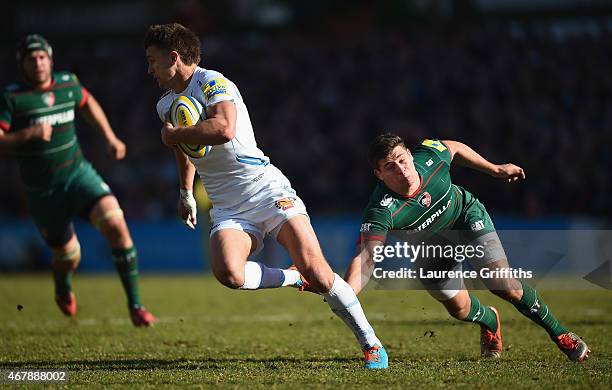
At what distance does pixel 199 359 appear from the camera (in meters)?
7.25

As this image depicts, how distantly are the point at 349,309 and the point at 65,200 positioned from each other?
4179 millimetres

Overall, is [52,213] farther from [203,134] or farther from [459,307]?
[459,307]

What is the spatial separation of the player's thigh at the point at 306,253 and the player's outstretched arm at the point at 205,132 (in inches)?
33.9

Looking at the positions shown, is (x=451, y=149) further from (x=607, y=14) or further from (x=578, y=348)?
(x=607, y=14)

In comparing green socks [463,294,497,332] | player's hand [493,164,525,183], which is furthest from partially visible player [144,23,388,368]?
player's hand [493,164,525,183]

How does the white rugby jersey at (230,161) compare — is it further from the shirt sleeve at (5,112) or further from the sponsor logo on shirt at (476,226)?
the shirt sleeve at (5,112)

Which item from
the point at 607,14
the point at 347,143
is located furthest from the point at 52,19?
the point at 607,14

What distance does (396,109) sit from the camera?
2156 centimetres

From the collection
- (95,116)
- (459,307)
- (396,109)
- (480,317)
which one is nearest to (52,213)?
(95,116)

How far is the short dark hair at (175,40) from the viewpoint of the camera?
252 inches

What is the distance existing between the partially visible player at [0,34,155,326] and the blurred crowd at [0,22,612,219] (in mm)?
10470

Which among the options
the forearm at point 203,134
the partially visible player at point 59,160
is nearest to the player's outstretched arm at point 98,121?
the partially visible player at point 59,160

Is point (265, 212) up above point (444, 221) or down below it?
above

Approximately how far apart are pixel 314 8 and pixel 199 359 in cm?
1874
